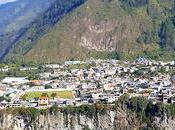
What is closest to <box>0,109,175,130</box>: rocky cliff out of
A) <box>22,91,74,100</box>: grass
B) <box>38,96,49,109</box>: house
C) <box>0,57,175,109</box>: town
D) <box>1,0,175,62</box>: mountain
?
<box>0,57,175,109</box>: town

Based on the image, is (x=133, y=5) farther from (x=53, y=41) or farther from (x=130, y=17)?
(x=53, y=41)

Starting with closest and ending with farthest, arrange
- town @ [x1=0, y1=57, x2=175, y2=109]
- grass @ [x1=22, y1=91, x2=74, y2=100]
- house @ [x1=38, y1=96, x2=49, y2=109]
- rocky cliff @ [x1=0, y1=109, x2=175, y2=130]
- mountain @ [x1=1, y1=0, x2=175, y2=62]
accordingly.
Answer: rocky cliff @ [x1=0, y1=109, x2=175, y2=130] < house @ [x1=38, y1=96, x2=49, y2=109] < town @ [x1=0, y1=57, x2=175, y2=109] < grass @ [x1=22, y1=91, x2=74, y2=100] < mountain @ [x1=1, y1=0, x2=175, y2=62]

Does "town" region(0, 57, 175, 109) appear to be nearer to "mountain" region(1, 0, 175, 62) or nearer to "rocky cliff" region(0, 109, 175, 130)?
"rocky cliff" region(0, 109, 175, 130)

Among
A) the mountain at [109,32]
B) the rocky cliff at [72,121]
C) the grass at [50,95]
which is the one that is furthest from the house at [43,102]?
the mountain at [109,32]

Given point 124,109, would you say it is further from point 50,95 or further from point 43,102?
point 50,95

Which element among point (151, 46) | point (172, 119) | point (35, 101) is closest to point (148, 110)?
point (172, 119)
